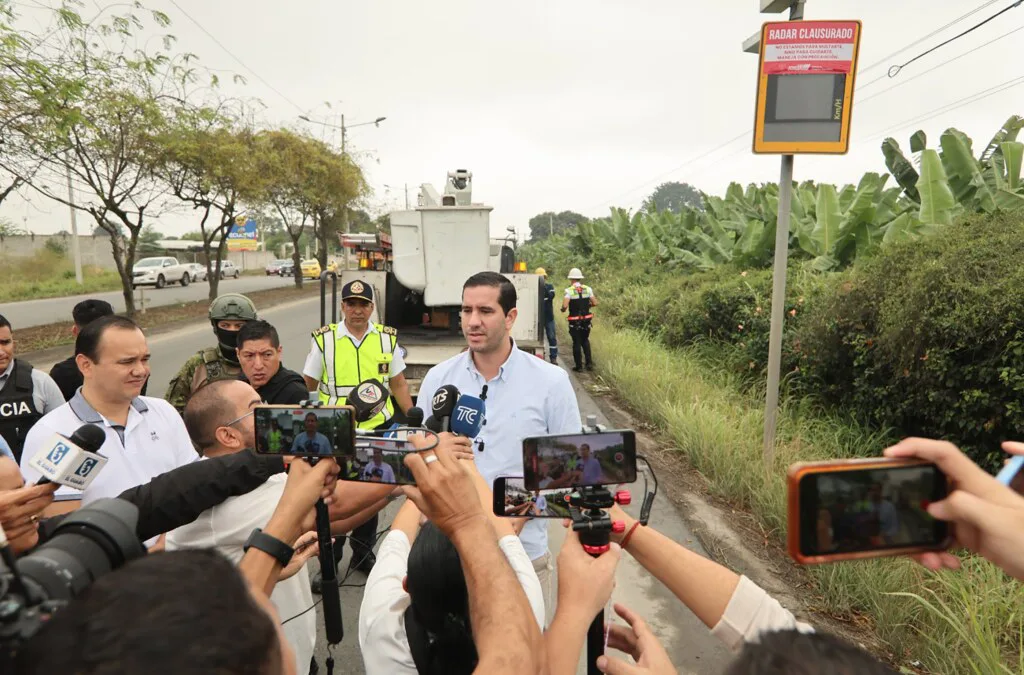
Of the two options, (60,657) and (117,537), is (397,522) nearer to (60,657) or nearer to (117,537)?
(117,537)

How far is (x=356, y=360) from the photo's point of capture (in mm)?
3854

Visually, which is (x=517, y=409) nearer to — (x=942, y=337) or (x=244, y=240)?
(x=942, y=337)

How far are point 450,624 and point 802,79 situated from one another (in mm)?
3903

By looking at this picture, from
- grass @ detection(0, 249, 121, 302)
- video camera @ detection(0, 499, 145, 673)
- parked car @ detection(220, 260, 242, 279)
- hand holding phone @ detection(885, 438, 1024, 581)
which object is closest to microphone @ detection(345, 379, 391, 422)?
video camera @ detection(0, 499, 145, 673)

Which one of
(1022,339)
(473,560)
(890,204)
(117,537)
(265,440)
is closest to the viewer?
(117,537)

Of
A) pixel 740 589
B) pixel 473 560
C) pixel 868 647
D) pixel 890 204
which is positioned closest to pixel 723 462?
pixel 868 647

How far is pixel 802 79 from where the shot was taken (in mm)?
3762

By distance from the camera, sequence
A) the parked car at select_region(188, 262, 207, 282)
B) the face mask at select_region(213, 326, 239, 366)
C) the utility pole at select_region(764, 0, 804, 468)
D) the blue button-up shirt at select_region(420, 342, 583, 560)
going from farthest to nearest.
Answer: the parked car at select_region(188, 262, 207, 282) → the utility pole at select_region(764, 0, 804, 468) → the face mask at select_region(213, 326, 239, 366) → the blue button-up shirt at select_region(420, 342, 583, 560)

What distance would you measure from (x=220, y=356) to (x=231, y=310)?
1.00 feet

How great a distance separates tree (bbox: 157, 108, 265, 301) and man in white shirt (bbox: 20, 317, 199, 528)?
499 inches

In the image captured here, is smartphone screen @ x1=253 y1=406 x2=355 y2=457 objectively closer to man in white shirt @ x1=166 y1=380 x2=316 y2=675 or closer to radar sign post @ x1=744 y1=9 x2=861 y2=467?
Answer: man in white shirt @ x1=166 y1=380 x2=316 y2=675

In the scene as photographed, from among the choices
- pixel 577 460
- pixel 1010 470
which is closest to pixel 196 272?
pixel 577 460

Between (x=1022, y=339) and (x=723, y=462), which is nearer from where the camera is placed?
(x=1022, y=339)

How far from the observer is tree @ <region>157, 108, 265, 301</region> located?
13.1 m
